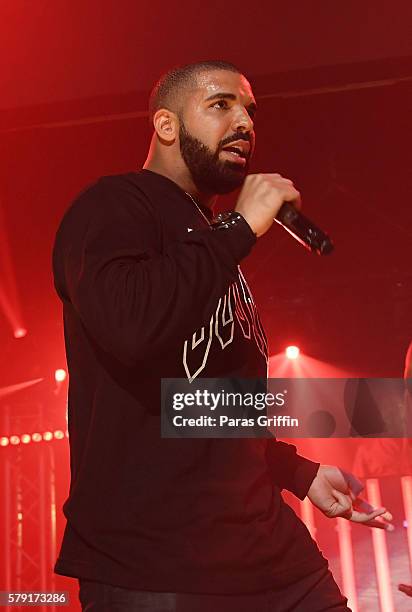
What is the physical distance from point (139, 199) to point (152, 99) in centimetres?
44

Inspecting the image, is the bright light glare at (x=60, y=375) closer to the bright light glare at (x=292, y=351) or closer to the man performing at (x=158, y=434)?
the bright light glare at (x=292, y=351)

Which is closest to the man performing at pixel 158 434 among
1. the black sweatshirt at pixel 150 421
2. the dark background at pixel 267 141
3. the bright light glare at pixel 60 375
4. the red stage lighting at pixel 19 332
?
the black sweatshirt at pixel 150 421

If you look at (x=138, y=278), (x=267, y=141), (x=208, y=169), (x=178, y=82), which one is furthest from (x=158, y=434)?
(x=267, y=141)

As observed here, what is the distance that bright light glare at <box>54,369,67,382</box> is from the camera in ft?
16.4

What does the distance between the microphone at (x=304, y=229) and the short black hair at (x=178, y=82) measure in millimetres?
376

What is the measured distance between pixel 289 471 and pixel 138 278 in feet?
1.85

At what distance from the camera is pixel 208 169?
1471mm

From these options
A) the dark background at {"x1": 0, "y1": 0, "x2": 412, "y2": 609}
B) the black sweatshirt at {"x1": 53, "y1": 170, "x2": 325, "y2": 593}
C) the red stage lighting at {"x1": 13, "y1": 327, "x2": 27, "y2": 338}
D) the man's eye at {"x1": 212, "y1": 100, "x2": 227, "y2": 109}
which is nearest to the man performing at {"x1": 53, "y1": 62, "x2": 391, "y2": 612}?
the black sweatshirt at {"x1": 53, "y1": 170, "x2": 325, "y2": 593}

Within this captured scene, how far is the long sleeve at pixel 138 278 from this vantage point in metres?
1.12

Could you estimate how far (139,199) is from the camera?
1304mm

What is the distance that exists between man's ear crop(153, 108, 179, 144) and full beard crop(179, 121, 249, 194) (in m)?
0.03

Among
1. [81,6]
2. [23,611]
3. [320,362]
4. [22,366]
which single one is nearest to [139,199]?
[81,6]

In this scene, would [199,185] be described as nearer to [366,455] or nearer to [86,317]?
[86,317]

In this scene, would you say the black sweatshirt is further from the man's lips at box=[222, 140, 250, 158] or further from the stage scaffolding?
the stage scaffolding
